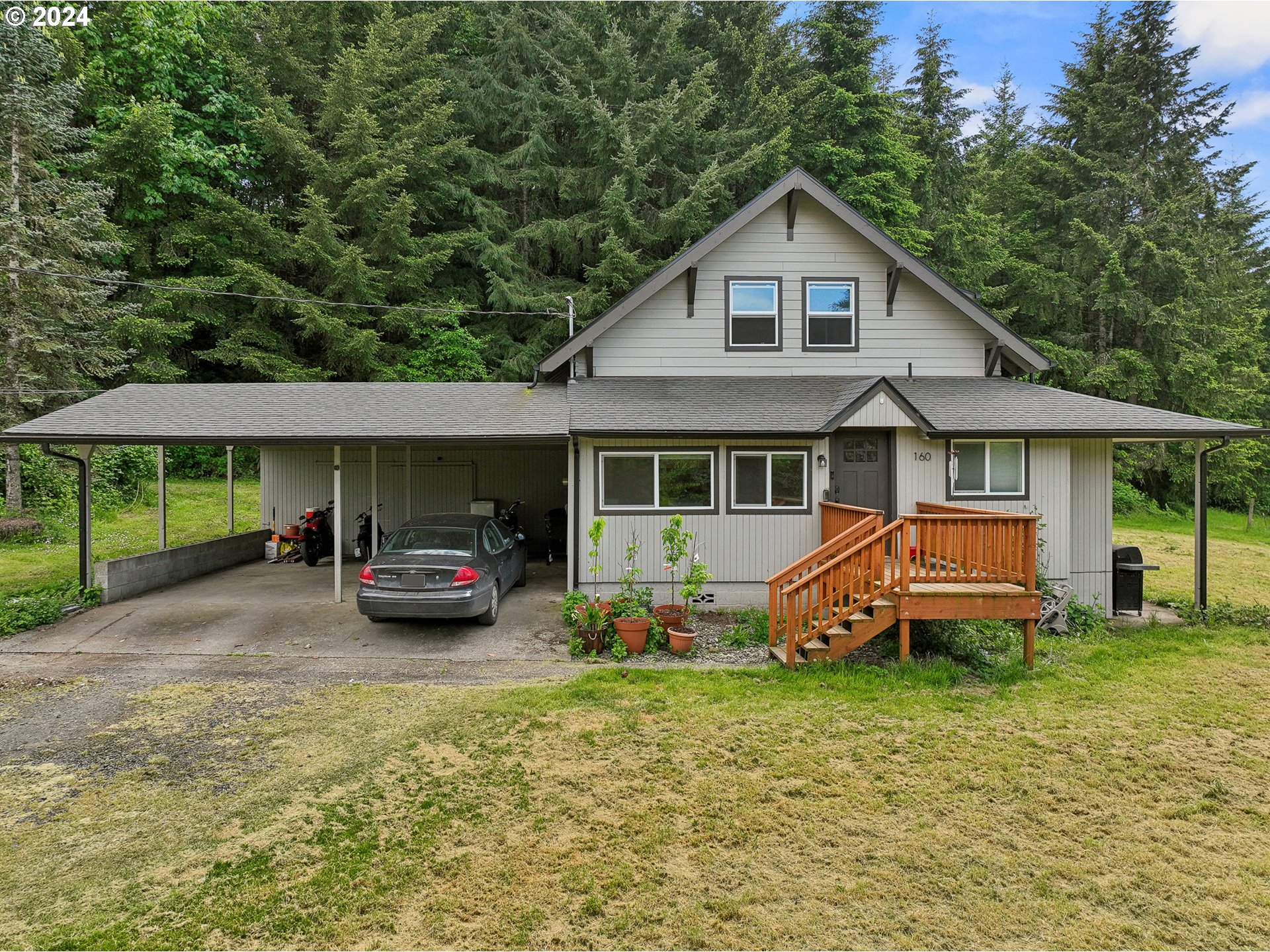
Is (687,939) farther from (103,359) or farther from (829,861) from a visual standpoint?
(103,359)

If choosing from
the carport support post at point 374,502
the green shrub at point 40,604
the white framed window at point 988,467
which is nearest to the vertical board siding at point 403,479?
the carport support post at point 374,502

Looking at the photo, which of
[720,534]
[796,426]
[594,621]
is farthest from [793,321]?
[594,621]

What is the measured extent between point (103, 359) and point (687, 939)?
75.6 feet

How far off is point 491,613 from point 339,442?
11.3ft

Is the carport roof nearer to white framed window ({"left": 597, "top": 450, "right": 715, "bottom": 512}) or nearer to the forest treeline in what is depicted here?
white framed window ({"left": 597, "top": 450, "right": 715, "bottom": 512})

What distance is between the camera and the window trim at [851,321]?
11727 millimetres

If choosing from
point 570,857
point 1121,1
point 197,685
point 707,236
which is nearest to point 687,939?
point 570,857

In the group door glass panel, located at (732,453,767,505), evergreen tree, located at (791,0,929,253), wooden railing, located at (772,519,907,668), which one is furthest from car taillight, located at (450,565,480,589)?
evergreen tree, located at (791,0,929,253)

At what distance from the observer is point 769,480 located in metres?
10.2

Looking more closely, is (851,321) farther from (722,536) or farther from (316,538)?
(316,538)

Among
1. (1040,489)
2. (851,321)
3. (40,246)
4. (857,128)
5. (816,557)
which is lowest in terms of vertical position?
(816,557)

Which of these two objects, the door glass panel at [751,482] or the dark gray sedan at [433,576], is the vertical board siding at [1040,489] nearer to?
the door glass panel at [751,482]

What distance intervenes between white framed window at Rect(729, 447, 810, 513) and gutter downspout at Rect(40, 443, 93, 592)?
9.97 meters

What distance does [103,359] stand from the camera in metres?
18.7
